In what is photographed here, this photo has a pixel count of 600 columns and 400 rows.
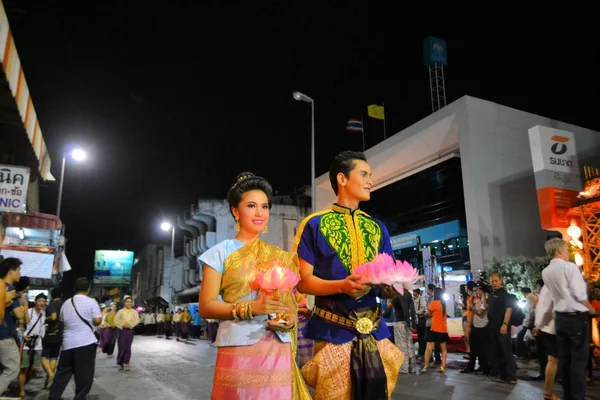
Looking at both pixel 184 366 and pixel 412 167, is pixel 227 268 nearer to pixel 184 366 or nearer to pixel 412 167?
pixel 184 366

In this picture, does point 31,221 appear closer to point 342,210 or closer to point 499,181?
point 342,210

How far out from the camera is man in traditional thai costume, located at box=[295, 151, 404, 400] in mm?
2480

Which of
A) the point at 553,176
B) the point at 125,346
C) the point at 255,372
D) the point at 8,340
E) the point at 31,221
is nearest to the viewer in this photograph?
the point at 255,372

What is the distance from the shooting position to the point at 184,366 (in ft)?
41.8

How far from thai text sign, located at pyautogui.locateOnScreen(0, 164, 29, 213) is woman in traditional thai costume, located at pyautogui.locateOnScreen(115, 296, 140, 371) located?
4.66 meters

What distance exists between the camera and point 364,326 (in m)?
2.56

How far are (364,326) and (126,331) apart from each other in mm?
11811

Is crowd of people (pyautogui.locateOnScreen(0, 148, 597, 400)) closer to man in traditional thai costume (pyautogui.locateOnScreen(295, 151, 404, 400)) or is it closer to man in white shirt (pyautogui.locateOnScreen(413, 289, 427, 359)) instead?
man in traditional thai costume (pyautogui.locateOnScreen(295, 151, 404, 400))

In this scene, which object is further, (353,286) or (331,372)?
(331,372)

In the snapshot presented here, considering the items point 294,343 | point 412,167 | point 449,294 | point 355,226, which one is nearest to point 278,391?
point 294,343

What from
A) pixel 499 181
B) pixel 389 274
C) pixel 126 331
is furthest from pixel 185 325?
pixel 389 274

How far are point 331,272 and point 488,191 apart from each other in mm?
16597

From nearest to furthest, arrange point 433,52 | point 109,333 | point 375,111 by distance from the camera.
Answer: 1. point 109,333
2. point 433,52
3. point 375,111

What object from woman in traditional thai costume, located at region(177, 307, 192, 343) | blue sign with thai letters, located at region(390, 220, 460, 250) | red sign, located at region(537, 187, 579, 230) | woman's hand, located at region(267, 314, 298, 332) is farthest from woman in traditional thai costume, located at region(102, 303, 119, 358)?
woman's hand, located at region(267, 314, 298, 332)
